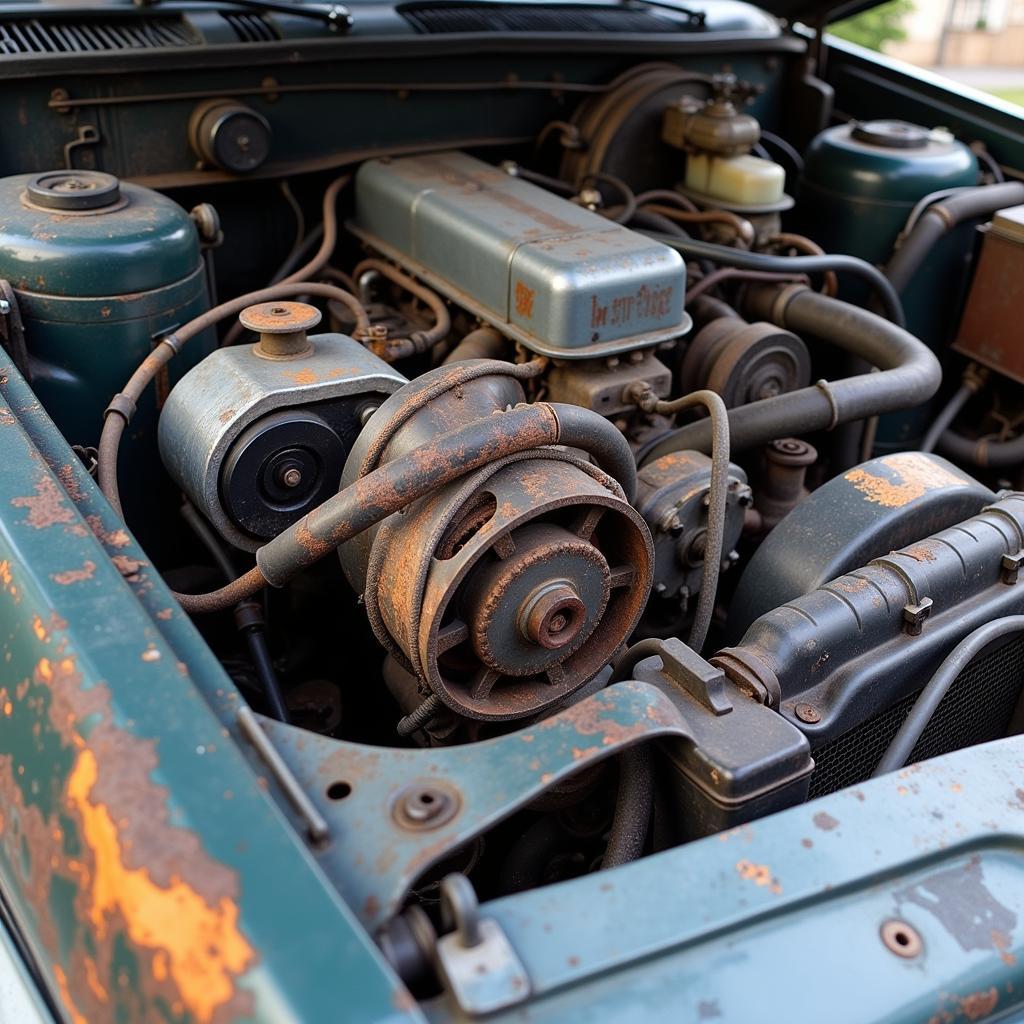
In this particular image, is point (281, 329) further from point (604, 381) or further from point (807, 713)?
point (807, 713)

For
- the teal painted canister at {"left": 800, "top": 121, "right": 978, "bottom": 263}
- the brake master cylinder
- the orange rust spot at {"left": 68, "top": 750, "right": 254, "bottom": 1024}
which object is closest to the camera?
the orange rust spot at {"left": 68, "top": 750, "right": 254, "bottom": 1024}

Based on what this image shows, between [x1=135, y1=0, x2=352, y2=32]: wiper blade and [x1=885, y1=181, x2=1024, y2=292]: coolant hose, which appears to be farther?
[x1=885, y1=181, x2=1024, y2=292]: coolant hose

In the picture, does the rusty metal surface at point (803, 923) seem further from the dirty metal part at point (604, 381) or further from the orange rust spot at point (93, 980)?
the dirty metal part at point (604, 381)

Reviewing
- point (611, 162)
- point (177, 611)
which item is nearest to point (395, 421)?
point (177, 611)

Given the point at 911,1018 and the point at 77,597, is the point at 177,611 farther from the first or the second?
the point at 911,1018

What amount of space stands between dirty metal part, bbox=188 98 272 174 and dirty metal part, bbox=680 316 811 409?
97cm

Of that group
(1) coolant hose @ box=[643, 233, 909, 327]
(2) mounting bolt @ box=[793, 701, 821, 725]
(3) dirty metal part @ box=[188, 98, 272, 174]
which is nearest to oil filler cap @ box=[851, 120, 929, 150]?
(1) coolant hose @ box=[643, 233, 909, 327]

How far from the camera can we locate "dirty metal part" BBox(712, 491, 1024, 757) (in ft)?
4.34

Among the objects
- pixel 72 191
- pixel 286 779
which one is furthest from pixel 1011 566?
pixel 72 191

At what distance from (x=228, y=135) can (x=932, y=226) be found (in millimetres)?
1594

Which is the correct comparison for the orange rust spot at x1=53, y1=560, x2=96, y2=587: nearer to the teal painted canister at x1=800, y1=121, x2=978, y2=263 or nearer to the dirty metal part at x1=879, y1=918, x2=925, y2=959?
the dirty metal part at x1=879, y1=918, x2=925, y2=959

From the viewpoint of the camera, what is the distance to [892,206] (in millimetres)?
2719

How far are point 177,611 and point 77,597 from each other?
0.09 meters

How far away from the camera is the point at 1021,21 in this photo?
1734cm
